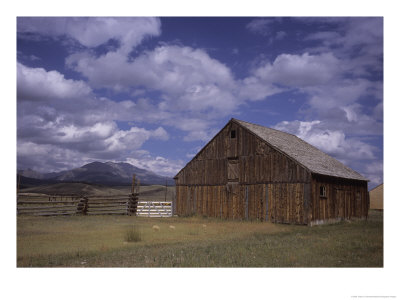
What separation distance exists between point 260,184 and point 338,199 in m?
6.31

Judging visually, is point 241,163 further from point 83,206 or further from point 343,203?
point 83,206

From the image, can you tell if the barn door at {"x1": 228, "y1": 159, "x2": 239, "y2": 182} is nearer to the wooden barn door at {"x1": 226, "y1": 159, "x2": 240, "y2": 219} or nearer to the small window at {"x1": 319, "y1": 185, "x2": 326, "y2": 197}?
the wooden barn door at {"x1": 226, "y1": 159, "x2": 240, "y2": 219}

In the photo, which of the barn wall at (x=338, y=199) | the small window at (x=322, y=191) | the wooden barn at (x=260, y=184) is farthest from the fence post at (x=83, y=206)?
the small window at (x=322, y=191)

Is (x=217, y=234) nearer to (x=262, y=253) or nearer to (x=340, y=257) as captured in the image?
(x=262, y=253)

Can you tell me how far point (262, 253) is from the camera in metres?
11.6

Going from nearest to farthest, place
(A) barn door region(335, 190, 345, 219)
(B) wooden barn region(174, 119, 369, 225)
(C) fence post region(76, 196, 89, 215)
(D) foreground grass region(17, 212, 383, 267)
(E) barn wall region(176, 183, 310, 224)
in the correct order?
(D) foreground grass region(17, 212, 383, 267) → (E) barn wall region(176, 183, 310, 224) → (B) wooden barn region(174, 119, 369, 225) → (A) barn door region(335, 190, 345, 219) → (C) fence post region(76, 196, 89, 215)

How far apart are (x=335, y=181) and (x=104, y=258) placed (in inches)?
759

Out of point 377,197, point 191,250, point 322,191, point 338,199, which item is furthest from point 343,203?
point 377,197

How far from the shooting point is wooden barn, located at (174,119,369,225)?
22094 mm

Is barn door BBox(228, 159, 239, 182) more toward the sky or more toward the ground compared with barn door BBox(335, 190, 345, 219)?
more toward the sky

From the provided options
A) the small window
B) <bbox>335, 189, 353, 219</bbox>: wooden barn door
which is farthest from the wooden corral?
the small window

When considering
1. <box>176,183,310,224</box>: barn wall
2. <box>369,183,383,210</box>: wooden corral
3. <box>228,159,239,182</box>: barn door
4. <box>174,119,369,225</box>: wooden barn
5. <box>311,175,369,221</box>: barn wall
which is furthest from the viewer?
<box>369,183,383,210</box>: wooden corral

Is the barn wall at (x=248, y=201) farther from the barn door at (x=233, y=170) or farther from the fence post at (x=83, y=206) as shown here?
the fence post at (x=83, y=206)
